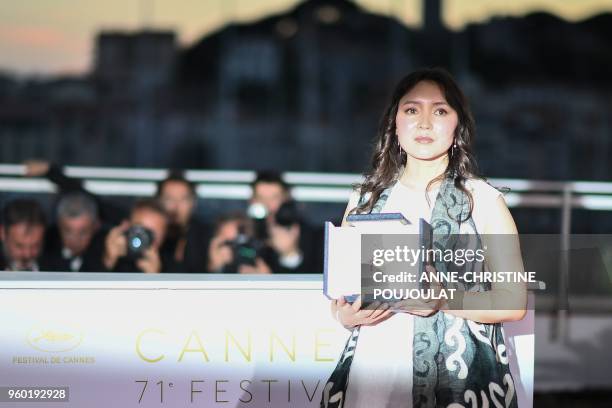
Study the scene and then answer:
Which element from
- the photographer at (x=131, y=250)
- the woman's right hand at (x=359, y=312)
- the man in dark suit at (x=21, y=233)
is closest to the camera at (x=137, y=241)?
the photographer at (x=131, y=250)

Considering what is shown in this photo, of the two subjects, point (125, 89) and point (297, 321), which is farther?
point (125, 89)

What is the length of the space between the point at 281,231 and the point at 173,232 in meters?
0.50

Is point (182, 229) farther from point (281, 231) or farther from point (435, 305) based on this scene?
point (435, 305)

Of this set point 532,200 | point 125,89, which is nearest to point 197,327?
point 532,200

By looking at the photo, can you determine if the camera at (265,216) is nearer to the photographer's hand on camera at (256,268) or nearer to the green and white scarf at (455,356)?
the photographer's hand on camera at (256,268)

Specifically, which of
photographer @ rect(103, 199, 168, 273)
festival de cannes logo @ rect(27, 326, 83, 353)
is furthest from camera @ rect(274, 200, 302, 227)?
festival de cannes logo @ rect(27, 326, 83, 353)

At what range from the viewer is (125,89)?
602cm

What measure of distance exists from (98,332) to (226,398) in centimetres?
36

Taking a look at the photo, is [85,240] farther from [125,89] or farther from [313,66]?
[313,66]

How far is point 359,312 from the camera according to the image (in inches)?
89.2

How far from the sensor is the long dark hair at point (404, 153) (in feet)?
7.80

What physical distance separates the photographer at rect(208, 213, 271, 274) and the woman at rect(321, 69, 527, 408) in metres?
2.05

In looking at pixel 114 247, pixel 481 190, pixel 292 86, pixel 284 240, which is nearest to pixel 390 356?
pixel 481 190

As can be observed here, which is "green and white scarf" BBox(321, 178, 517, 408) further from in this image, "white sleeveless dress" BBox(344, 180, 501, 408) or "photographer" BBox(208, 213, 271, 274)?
"photographer" BBox(208, 213, 271, 274)
